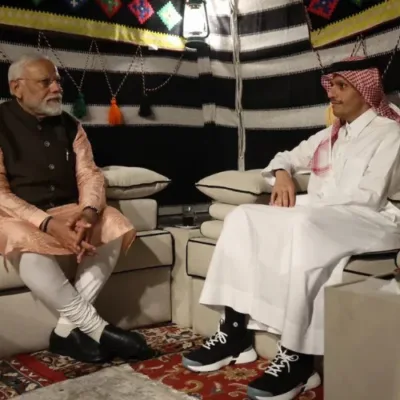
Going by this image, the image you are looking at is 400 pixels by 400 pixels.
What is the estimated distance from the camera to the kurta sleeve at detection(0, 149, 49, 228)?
214 cm

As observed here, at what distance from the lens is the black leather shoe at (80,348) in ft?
6.84

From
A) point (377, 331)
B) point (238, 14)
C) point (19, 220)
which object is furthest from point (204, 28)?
point (377, 331)

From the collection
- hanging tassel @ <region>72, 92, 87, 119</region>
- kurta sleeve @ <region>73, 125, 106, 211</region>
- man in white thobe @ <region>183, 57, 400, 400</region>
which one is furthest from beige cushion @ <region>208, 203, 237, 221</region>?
hanging tassel @ <region>72, 92, 87, 119</region>

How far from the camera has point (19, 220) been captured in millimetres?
2141

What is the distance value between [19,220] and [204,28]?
187 cm

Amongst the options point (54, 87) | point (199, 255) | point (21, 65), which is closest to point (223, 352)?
point (199, 255)

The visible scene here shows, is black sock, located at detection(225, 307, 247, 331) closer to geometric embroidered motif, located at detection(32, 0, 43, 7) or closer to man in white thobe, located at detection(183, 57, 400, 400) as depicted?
man in white thobe, located at detection(183, 57, 400, 400)

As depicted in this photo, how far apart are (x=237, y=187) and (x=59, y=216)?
0.71 meters

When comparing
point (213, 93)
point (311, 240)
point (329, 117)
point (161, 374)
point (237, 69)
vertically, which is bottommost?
point (161, 374)

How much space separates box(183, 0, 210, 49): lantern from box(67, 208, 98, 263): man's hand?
1.64 m

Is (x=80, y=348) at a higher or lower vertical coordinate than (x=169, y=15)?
lower

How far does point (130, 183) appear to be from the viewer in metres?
2.56

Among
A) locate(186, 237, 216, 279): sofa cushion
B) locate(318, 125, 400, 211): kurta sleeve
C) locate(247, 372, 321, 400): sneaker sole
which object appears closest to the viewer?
locate(247, 372, 321, 400): sneaker sole

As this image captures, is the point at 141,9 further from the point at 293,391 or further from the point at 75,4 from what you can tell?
the point at 293,391
